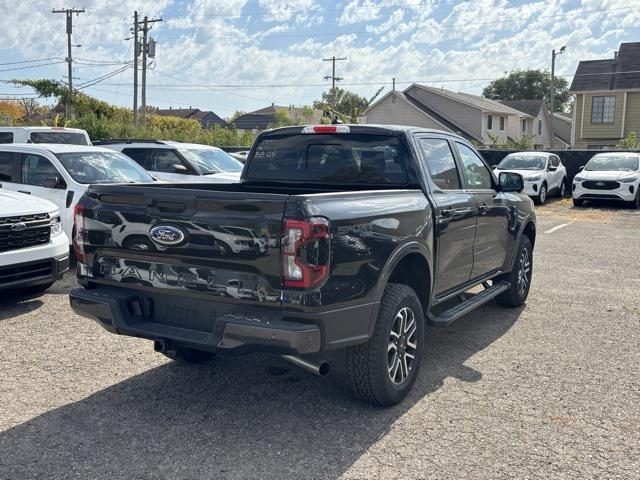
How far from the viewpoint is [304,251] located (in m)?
3.65

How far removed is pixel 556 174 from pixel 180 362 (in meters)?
18.5

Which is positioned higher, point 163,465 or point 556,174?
point 556,174

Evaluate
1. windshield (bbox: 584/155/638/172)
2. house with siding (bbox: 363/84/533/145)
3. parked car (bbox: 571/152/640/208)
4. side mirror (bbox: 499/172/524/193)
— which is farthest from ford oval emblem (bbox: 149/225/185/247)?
house with siding (bbox: 363/84/533/145)

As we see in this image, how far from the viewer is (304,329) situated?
3.66 meters

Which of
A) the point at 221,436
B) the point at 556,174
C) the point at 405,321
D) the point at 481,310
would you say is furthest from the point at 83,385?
the point at 556,174

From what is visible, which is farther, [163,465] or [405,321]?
[405,321]

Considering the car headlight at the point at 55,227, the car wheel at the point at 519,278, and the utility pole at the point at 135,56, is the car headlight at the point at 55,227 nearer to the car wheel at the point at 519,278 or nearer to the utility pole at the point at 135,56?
the car wheel at the point at 519,278

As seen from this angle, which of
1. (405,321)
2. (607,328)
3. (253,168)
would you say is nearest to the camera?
(405,321)

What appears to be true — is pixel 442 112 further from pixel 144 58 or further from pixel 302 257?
pixel 302 257

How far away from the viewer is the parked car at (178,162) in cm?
1279

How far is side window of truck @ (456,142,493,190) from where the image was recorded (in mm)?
6004

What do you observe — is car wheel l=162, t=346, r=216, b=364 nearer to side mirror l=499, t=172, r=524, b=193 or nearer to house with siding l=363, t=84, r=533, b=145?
side mirror l=499, t=172, r=524, b=193

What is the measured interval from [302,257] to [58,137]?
11506 millimetres

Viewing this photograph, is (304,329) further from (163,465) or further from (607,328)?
(607,328)
